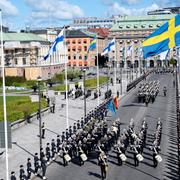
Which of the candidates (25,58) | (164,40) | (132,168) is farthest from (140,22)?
(132,168)

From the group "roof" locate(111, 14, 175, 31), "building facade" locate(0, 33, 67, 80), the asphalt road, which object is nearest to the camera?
the asphalt road

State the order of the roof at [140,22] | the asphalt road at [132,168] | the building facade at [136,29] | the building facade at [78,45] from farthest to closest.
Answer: the roof at [140,22], the building facade at [136,29], the building facade at [78,45], the asphalt road at [132,168]

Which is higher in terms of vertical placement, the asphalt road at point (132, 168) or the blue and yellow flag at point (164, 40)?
the blue and yellow flag at point (164, 40)

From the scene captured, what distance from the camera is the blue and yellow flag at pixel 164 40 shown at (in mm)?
25109

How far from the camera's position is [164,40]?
25.3 meters

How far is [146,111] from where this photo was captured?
50.2 m

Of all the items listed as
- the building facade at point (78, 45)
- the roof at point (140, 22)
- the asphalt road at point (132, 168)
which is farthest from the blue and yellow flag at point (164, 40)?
the roof at point (140, 22)

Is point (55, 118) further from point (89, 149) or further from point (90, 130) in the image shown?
point (89, 149)

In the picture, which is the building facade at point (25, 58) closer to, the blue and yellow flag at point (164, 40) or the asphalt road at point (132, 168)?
the asphalt road at point (132, 168)

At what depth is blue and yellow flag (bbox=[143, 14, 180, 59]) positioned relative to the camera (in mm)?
25109

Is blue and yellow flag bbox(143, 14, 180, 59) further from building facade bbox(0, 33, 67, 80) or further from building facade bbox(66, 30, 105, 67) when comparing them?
building facade bbox(66, 30, 105, 67)

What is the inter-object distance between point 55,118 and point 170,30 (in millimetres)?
23553

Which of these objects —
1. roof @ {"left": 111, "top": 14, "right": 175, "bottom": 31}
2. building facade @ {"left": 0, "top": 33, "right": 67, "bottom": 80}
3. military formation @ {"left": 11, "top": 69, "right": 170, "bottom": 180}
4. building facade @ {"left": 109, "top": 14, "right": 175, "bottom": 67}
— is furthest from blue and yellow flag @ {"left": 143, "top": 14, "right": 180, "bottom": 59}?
roof @ {"left": 111, "top": 14, "right": 175, "bottom": 31}

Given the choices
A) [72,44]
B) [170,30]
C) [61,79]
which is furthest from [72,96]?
[72,44]
